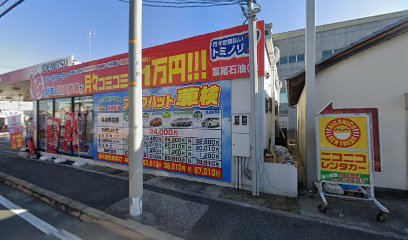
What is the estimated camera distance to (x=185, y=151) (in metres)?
5.98

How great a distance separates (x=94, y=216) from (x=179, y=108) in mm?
3345

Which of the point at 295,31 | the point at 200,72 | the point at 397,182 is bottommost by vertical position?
the point at 397,182

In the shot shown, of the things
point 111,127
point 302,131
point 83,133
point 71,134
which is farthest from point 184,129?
point 302,131

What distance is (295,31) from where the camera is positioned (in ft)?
80.9

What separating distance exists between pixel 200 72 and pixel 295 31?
78.2ft

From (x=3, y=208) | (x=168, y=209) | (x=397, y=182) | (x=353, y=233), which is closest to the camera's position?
(x=353, y=233)

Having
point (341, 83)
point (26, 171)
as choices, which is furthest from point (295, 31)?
point (26, 171)

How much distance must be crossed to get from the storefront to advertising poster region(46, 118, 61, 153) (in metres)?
0.77

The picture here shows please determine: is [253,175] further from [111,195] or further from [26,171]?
[26,171]

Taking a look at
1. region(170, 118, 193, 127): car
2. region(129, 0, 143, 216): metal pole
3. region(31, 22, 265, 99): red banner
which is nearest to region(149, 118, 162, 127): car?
region(170, 118, 193, 127): car

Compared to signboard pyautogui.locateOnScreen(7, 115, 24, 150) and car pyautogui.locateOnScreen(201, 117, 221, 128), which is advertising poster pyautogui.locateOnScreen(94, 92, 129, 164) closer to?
car pyautogui.locateOnScreen(201, 117, 221, 128)

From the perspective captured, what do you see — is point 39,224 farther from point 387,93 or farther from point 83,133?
point 387,93

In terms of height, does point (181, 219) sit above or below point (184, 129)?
below

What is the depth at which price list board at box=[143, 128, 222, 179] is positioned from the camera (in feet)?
18.3
